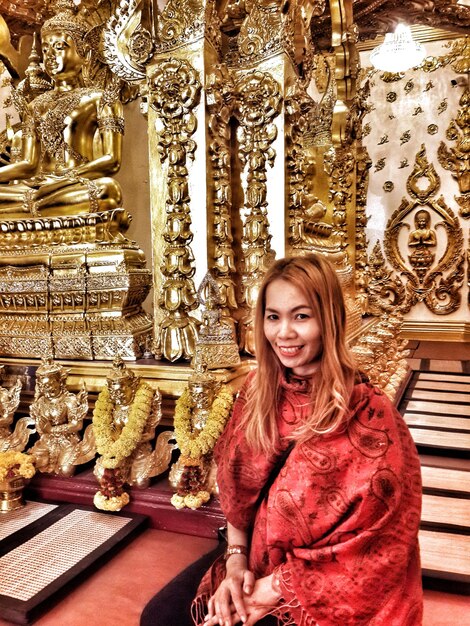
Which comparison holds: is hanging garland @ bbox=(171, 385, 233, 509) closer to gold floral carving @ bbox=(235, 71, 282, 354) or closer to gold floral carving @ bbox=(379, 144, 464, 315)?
gold floral carving @ bbox=(235, 71, 282, 354)

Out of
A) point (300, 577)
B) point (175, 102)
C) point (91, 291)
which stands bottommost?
point (300, 577)

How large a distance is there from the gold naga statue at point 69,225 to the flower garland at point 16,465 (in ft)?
2.82

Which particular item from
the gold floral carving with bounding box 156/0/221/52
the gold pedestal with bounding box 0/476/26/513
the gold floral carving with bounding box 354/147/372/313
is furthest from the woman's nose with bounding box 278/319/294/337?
the gold floral carving with bounding box 354/147/372/313

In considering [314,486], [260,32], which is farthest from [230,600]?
[260,32]

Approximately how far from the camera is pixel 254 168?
2.79 meters

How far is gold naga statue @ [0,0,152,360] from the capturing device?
292 cm

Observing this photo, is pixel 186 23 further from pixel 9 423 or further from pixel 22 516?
pixel 22 516

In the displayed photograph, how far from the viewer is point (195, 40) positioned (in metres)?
2.65

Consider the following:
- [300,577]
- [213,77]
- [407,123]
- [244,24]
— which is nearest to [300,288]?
[300,577]

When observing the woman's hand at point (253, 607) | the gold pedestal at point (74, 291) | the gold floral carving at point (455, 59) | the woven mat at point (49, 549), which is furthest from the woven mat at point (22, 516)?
the gold floral carving at point (455, 59)

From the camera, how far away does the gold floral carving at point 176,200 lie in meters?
2.67

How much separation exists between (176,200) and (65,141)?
1.50 metres

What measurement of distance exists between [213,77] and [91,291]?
134 cm

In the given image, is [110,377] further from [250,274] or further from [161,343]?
[250,274]
